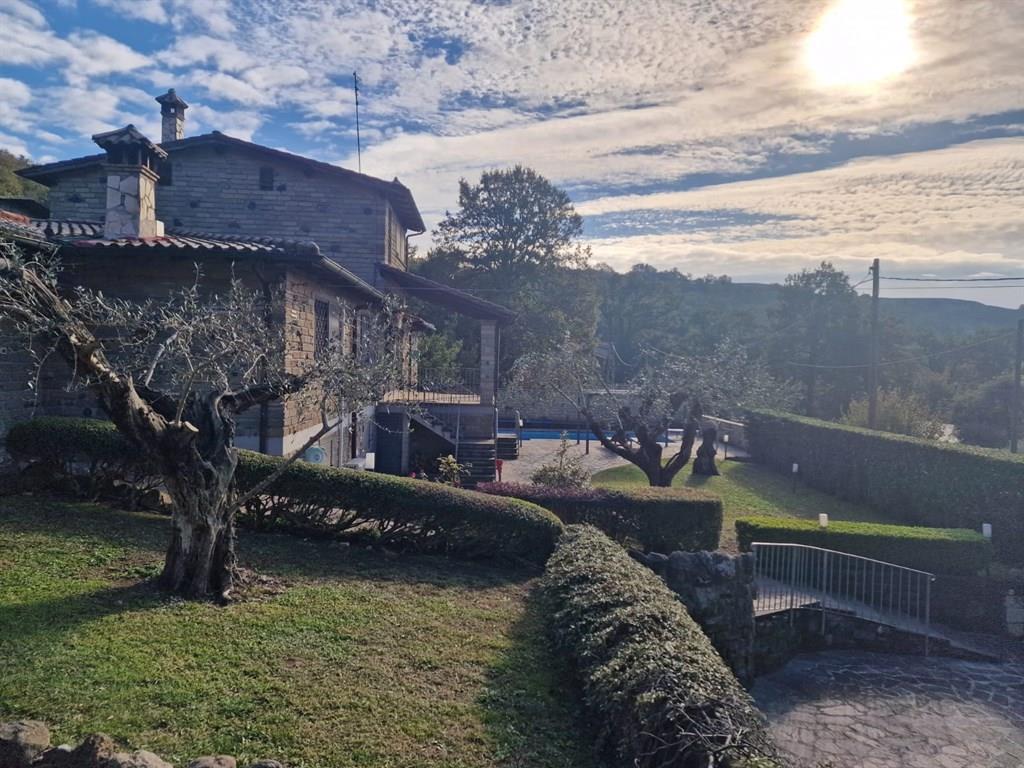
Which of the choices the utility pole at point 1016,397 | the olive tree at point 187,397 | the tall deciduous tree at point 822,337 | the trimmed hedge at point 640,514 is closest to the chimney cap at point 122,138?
the olive tree at point 187,397

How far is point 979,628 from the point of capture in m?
11.9

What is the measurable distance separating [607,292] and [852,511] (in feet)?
138

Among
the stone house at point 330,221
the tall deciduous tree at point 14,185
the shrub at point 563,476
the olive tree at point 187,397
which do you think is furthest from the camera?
the tall deciduous tree at point 14,185

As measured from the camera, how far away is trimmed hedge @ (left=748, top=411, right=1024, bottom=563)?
1356cm

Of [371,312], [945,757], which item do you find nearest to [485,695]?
[945,757]

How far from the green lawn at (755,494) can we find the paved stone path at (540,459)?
153cm

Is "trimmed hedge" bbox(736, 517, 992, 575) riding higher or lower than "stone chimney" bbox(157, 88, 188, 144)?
lower

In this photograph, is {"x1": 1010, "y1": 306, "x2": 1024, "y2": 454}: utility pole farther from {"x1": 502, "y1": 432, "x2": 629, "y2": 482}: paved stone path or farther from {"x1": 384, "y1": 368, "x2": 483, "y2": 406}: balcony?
{"x1": 384, "y1": 368, "x2": 483, "y2": 406}: balcony

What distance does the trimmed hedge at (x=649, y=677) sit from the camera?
4203 mm

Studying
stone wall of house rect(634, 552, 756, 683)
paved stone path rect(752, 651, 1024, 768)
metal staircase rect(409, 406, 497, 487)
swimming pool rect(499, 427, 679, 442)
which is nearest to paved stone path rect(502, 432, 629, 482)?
metal staircase rect(409, 406, 497, 487)

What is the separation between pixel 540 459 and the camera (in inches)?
938

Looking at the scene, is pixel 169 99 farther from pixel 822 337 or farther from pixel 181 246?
pixel 822 337

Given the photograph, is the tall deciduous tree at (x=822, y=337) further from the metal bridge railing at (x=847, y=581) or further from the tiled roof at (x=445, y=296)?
the metal bridge railing at (x=847, y=581)

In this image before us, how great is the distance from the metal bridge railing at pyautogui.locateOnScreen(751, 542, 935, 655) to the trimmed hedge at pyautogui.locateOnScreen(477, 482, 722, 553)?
104 cm
